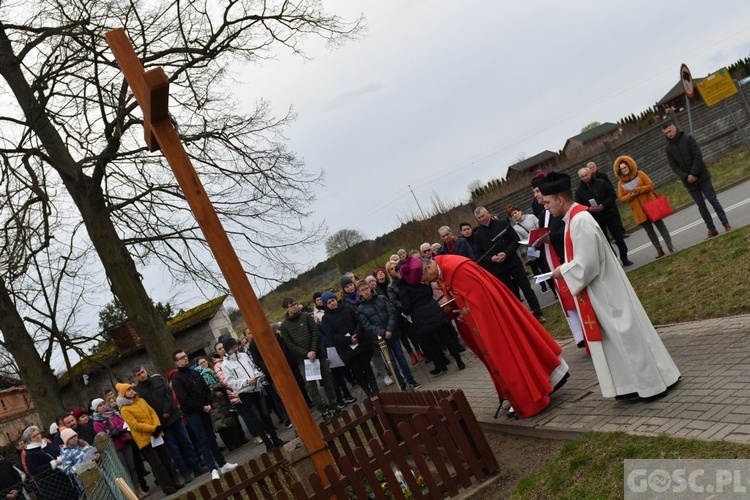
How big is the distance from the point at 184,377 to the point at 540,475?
25.9ft

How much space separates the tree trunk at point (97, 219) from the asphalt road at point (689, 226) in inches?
346

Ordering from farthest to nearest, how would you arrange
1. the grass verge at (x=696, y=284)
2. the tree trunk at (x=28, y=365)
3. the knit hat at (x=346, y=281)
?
the tree trunk at (x=28, y=365)
the knit hat at (x=346, y=281)
the grass verge at (x=696, y=284)

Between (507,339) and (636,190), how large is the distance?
7.37m

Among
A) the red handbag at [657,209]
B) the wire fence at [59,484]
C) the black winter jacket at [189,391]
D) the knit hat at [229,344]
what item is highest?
the knit hat at [229,344]

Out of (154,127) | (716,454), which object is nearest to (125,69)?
(154,127)

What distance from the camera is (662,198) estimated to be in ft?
45.3

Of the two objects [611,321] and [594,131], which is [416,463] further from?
[594,131]

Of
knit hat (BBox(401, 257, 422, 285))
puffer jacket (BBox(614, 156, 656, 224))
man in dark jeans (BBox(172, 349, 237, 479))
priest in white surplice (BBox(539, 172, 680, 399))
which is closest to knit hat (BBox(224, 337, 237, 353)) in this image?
man in dark jeans (BBox(172, 349, 237, 479))

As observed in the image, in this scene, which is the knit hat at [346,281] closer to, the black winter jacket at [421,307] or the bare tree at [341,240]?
the black winter jacket at [421,307]

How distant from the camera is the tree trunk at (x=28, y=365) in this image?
19.0 m

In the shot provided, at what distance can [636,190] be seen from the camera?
14.1m

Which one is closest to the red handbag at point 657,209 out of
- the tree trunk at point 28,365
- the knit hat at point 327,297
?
the knit hat at point 327,297

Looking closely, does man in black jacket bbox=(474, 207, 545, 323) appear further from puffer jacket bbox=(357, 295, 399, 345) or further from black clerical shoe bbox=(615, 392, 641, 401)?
black clerical shoe bbox=(615, 392, 641, 401)

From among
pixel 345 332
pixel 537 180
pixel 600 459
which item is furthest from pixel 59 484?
pixel 600 459
